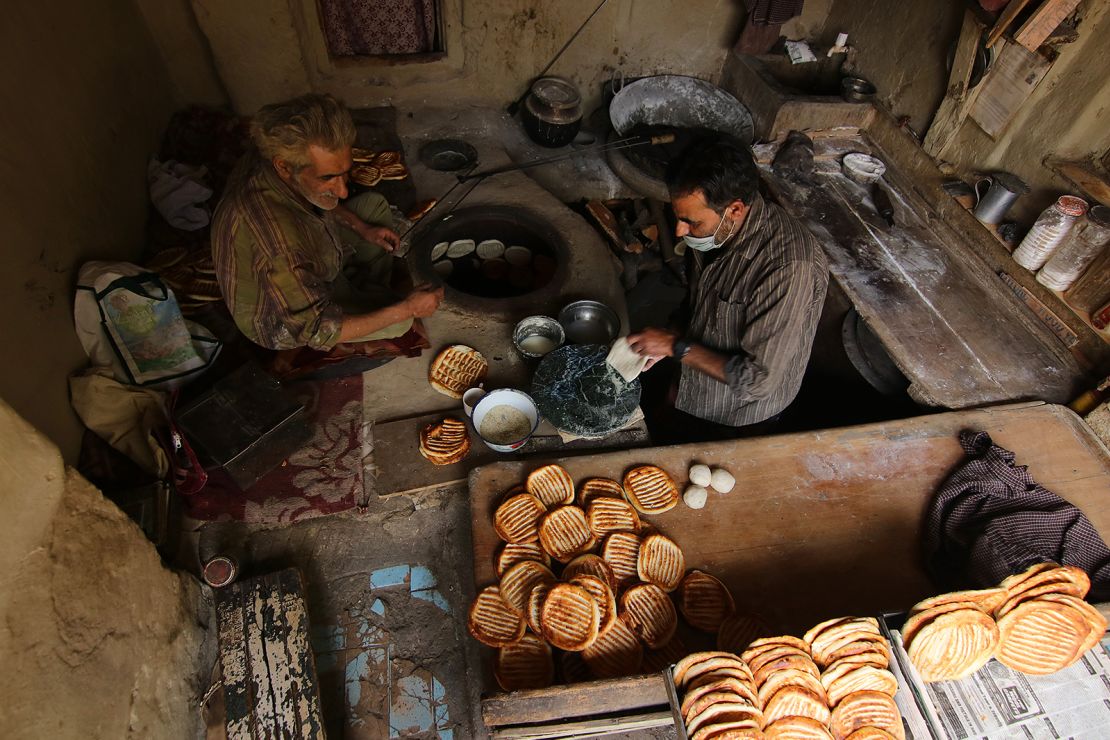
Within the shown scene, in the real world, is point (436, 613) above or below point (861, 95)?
below

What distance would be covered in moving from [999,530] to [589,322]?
2603mm

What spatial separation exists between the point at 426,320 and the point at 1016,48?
14.6 feet

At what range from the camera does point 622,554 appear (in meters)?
2.77

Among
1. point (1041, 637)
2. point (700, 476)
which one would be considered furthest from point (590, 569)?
point (1041, 637)

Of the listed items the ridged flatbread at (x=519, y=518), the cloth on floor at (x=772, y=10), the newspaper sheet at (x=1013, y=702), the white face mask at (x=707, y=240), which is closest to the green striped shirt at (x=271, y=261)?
the ridged flatbread at (x=519, y=518)

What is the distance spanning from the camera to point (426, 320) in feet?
13.5

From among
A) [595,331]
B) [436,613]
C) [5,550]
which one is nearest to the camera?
[5,550]

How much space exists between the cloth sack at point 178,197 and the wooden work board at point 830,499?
314 centimetres

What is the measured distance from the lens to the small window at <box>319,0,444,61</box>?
507 cm

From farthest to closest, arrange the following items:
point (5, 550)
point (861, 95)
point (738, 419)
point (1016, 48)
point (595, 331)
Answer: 1. point (861, 95)
2. point (595, 331)
3. point (1016, 48)
4. point (738, 419)
5. point (5, 550)

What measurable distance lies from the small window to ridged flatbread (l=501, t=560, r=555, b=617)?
4.90 meters

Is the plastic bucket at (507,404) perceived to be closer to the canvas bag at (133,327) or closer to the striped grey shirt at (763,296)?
the striped grey shirt at (763,296)

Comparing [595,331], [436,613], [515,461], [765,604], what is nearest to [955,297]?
[595,331]

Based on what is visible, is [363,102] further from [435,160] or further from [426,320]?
[426,320]
